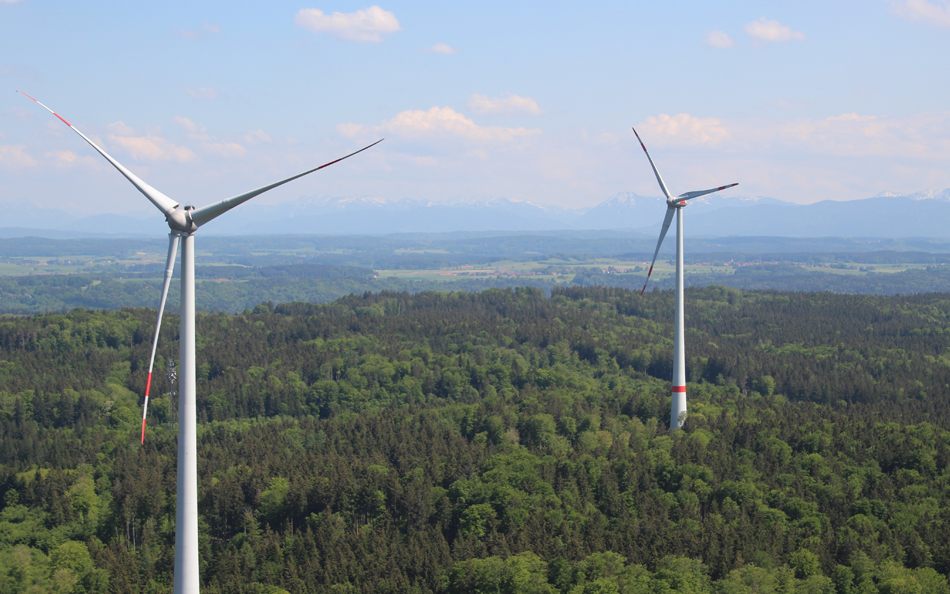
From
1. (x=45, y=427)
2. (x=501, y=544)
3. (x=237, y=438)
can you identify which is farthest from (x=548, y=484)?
(x=45, y=427)

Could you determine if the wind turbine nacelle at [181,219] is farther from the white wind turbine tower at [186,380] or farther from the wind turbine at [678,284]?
the wind turbine at [678,284]

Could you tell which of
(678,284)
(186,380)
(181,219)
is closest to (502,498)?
(678,284)

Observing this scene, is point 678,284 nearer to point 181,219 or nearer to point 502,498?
point 502,498

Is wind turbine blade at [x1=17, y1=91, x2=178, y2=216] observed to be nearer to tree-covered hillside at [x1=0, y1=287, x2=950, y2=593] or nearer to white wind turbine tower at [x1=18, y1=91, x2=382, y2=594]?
white wind turbine tower at [x1=18, y1=91, x2=382, y2=594]

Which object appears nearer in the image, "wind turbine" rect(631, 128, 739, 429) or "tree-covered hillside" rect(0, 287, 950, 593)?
"tree-covered hillside" rect(0, 287, 950, 593)

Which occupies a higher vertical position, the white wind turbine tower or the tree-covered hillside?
the white wind turbine tower

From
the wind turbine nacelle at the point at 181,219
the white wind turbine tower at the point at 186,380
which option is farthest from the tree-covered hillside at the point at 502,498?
the wind turbine nacelle at the point at 181,219

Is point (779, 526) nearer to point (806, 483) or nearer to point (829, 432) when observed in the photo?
point (806, 483)

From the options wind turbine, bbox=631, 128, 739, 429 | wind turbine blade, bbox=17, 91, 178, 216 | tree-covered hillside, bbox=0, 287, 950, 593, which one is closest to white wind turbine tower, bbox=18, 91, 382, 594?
wind turbine blade, bbox=17, 91, 178, 216
